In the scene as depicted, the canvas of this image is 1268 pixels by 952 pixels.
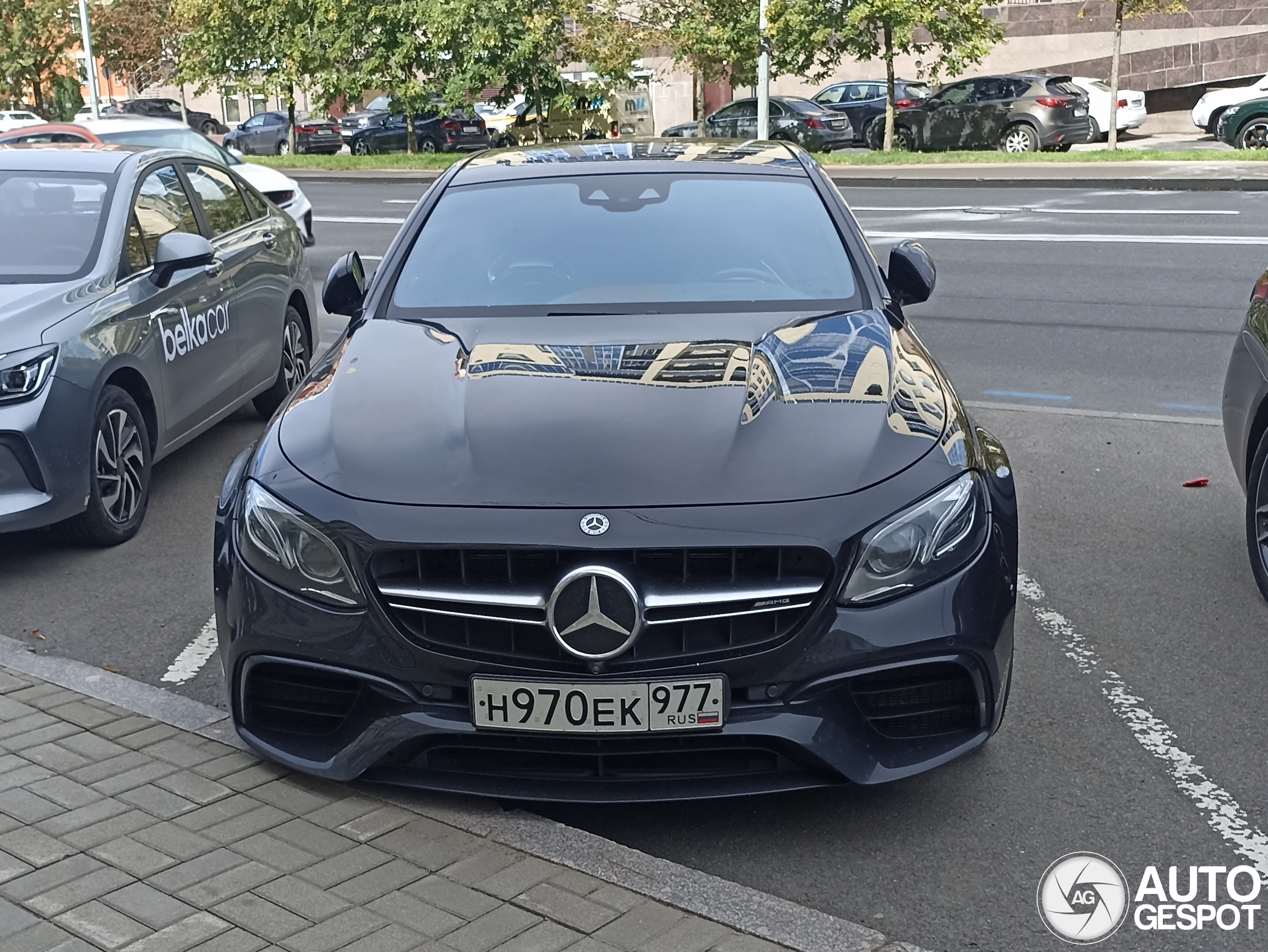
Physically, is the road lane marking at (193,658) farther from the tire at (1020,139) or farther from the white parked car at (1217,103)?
the white parked car at (1217,103)

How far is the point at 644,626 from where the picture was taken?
331 centimetres

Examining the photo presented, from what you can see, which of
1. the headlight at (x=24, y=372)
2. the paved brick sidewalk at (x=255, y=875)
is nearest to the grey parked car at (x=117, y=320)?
the headlight at (x=24, y=372)

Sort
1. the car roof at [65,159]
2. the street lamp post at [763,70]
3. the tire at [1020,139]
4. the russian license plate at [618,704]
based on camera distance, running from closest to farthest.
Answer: the russian license plate at [618,704] < the car roof at [65,159] < the street lamp post at [763,70] < the tire at [1020,139]

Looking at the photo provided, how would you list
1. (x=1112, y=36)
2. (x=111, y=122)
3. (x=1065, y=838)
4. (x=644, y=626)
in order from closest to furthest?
(x=644, y=626) < (x=1065, y=838) < (x=111, y=122) < (x=1112, y=36)

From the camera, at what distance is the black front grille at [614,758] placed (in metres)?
3.42

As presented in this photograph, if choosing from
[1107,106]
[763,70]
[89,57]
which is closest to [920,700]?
[763,70]

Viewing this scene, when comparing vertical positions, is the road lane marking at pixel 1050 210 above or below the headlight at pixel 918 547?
below

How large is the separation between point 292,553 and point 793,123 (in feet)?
103

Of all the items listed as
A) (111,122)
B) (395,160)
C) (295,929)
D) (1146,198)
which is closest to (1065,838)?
(295,929)

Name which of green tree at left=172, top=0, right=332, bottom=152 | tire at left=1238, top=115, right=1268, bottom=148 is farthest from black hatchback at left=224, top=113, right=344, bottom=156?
tire at left=1238, top=115, right=1268, bottom=148

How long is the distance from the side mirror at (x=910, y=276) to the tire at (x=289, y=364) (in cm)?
395

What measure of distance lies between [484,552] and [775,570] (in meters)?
0.67

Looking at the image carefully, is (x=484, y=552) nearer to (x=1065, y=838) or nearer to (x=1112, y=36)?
(x=1065, y=838)

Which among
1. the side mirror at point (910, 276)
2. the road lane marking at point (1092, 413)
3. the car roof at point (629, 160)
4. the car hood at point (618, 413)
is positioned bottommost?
the road lane marking at point (1092, 413)
